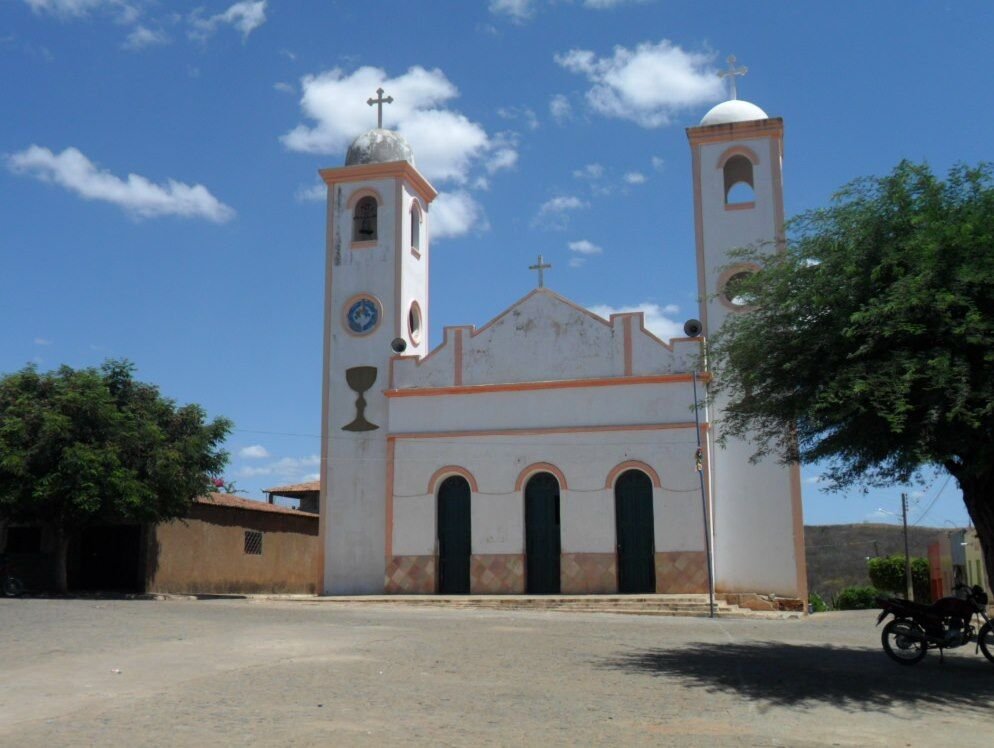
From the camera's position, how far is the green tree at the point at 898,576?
31.3 meters

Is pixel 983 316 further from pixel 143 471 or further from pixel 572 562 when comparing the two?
pixel 143 471

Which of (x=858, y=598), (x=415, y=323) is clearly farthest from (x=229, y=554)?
(x=858, y=598)

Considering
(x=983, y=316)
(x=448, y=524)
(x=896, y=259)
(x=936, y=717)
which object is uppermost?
(x=896, y=259)

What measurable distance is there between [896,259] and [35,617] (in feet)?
40.4

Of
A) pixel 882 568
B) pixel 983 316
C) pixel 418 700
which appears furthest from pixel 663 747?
pixel 882 568

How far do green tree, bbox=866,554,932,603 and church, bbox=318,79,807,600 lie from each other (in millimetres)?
10274

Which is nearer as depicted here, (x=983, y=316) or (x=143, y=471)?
(x=983, y=316)

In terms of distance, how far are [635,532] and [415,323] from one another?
8251 mm

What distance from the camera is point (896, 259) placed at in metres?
10.7

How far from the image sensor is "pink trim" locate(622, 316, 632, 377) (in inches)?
A: 944

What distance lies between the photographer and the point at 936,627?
11422mm

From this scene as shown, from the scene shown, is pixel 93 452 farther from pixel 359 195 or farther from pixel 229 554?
pixel 359 195

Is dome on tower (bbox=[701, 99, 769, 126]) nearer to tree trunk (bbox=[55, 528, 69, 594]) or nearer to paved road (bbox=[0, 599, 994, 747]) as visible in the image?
paved road (bbox=[0, 599, 994, 747])

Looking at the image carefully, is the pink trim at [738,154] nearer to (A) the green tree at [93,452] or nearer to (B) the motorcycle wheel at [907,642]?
(A) the green tree at [93,452]
